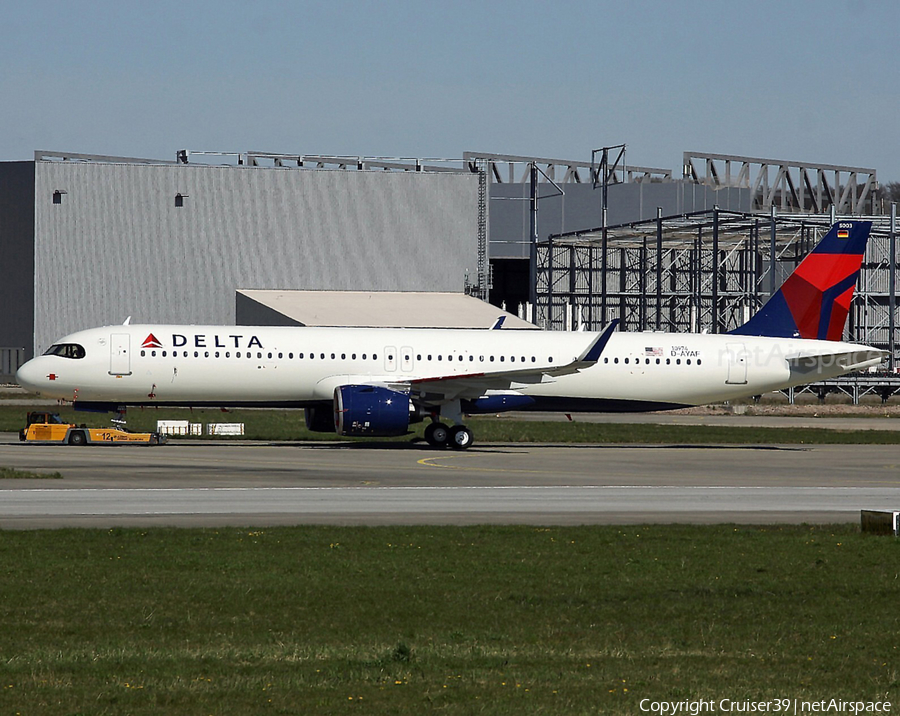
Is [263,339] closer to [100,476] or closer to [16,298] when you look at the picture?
[100,476]

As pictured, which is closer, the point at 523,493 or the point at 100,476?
the point at 523,493

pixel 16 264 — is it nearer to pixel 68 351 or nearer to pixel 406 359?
pixel 68 351

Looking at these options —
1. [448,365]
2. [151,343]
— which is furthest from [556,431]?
[151,343]

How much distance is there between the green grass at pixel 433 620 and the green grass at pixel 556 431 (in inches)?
1057

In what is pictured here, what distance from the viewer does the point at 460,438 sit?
4219 centimetres

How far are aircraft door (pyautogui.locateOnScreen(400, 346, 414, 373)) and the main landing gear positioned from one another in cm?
195

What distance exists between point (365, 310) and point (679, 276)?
3272cm

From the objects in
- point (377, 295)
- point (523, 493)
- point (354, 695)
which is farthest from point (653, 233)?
point (354, 695)

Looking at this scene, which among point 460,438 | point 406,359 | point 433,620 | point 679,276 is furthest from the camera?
point 679,276

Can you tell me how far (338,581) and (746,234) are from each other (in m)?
74.6

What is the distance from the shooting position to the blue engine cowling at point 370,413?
39344 millimetres

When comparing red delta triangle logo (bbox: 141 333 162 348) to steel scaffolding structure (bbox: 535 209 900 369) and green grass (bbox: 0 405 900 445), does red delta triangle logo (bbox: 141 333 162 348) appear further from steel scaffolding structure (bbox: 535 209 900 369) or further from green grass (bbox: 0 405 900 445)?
steel scaffolding structure (bbox: 535 209 900 369)

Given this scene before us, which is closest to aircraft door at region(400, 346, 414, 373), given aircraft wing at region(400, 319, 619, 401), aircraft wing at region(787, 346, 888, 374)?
aircraft wing at region(400, 319, 619, 401)

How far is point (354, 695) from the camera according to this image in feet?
33.5
